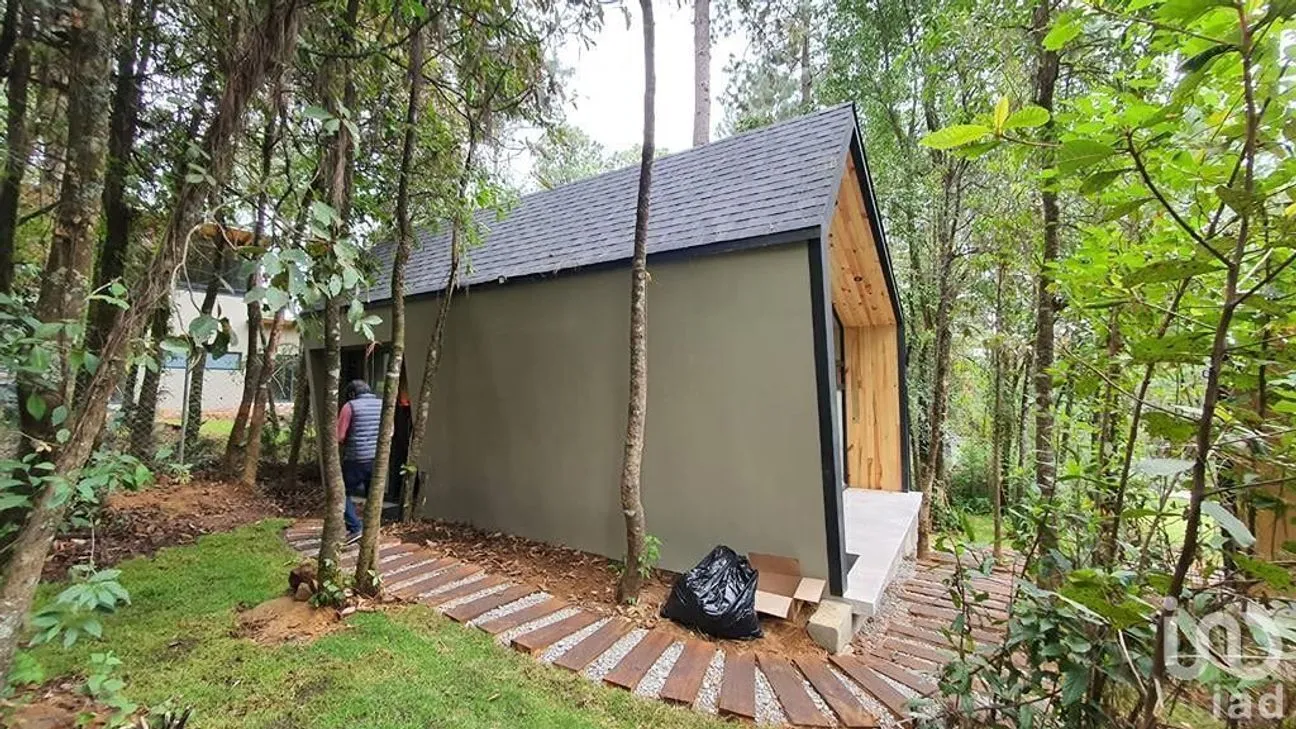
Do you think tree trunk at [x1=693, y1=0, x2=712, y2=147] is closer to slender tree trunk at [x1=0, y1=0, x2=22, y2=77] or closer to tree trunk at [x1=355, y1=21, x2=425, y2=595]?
tree trunk at [x1=355, y1=21, x2=425, y2=595]

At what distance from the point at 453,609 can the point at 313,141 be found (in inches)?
132

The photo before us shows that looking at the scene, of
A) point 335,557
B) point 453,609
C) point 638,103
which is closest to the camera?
point 335,557

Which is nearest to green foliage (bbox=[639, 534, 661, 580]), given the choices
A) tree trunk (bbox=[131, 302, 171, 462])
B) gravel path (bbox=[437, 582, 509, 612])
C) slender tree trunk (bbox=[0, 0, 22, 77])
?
gravel path (bbox=[437, 582, 509, 612])

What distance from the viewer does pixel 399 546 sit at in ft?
15.2

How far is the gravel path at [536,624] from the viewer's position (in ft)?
10.0

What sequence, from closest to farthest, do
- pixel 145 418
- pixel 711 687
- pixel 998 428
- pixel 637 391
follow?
1. pixel 711 687
2. pixel 637 391
3. pixel 998 428
4. pixel 145 418

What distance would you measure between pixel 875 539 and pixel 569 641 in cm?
316

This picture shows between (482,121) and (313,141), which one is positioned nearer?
(313,141)

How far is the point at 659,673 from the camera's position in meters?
2.79

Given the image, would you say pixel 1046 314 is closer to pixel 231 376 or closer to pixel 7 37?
pixel 7 37

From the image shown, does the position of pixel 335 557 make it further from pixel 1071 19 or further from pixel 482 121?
pixel 1071 19

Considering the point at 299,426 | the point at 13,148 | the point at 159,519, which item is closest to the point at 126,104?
the point at 13,148

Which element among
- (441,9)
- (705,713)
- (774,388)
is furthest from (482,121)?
(705,713)

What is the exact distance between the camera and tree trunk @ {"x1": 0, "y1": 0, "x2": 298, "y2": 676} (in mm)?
1761
